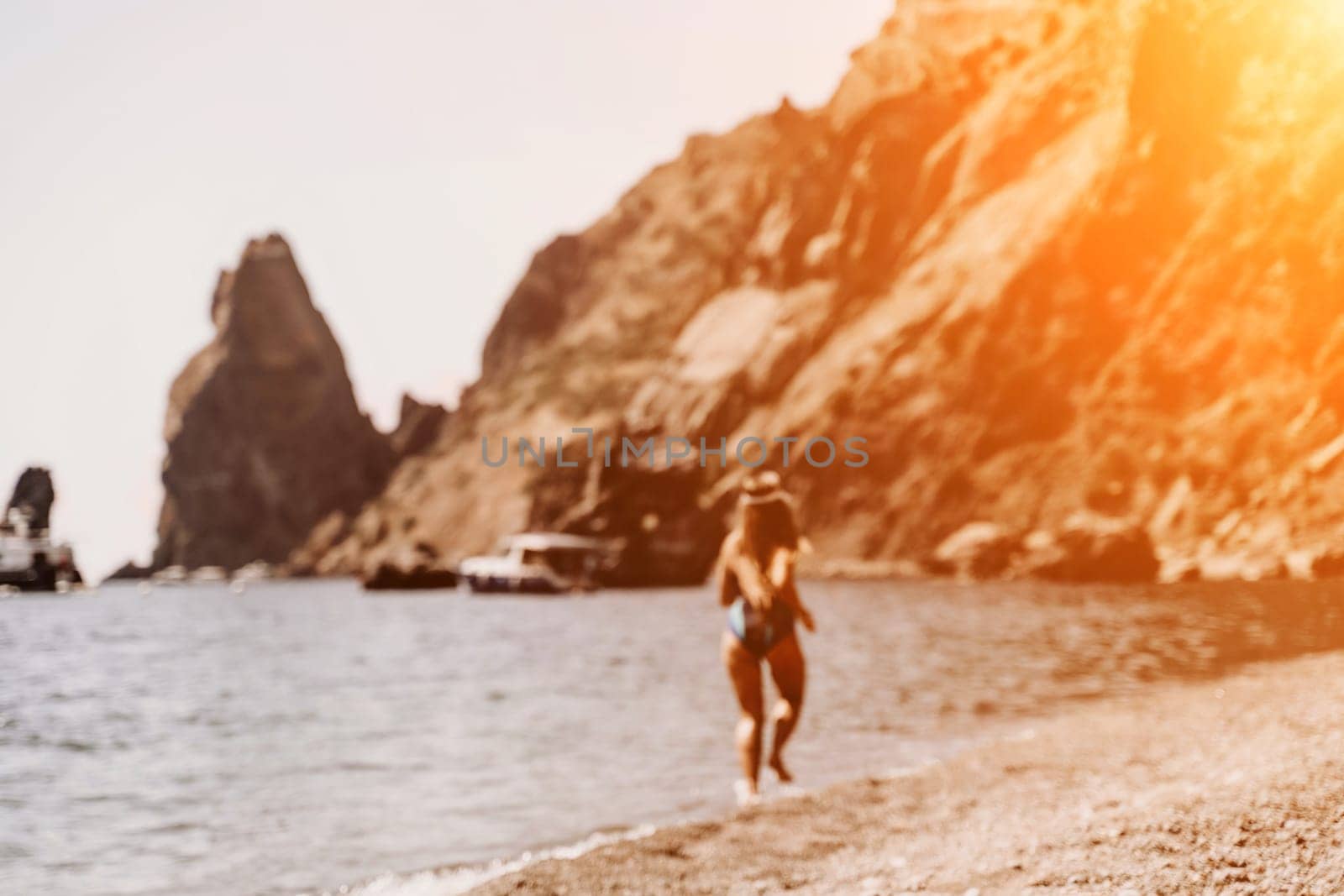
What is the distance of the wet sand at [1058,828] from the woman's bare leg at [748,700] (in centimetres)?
56

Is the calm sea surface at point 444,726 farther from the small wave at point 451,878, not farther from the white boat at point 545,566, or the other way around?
the white boat at point 545,566

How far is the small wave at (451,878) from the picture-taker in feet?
35.8

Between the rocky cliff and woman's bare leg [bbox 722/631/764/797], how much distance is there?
87.4 m

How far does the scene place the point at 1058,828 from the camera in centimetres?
930

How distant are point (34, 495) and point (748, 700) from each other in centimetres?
3317

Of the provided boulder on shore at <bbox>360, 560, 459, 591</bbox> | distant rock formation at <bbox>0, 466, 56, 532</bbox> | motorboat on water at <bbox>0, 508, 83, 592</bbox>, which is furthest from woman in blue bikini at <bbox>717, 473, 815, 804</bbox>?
motorboat on water at <bbox>0, 508, 83, 592</bbox>

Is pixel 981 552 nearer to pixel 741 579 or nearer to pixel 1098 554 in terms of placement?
pixel 1098 554

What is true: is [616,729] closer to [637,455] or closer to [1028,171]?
[637,455]

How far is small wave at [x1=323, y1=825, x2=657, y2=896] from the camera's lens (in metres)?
10.9

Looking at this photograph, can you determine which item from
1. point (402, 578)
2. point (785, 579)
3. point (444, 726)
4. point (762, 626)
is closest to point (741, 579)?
point (762, 626)

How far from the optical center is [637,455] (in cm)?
12381

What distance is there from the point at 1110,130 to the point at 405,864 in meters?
128

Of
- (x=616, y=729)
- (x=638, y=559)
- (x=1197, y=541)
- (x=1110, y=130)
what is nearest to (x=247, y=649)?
(x=616, y=729)

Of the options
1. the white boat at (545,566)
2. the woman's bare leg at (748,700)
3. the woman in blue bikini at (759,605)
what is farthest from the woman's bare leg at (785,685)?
the white boat at (545,566)
